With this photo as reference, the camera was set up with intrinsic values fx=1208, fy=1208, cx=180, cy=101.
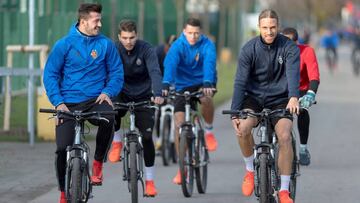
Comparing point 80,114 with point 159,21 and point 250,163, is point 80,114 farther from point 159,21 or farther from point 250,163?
point 159,21

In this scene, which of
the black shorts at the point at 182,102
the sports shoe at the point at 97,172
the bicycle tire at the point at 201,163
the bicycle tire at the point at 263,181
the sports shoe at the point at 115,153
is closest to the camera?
the bicycle tire at the point at 263,181

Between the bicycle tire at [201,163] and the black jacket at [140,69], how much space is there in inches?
44.2

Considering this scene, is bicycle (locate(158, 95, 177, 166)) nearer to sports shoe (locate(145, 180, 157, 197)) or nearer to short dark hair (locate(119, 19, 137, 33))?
sports shoe (locate(145, 180, 157, 197))

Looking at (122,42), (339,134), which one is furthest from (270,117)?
(339,134)

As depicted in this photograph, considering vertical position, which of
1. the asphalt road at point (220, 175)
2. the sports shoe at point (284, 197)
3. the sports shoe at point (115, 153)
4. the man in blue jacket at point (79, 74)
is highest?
the man in blue jacket at point (79, 74)

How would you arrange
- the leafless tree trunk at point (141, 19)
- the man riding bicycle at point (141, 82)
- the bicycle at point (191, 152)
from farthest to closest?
the leafless tree trunk at point (141, 19) < the bicycle at point (191, 152) < the man riding bicycle at point (141, 82)

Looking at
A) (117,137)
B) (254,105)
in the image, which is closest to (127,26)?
(117,137)

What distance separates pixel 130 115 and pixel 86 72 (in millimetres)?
1323

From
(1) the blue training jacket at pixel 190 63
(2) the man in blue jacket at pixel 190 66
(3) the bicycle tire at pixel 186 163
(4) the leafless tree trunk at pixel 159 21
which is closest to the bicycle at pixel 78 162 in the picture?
(3) the bicycle tire at pixel 186 163

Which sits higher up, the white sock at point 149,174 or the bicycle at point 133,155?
the bicycle at point 133,155

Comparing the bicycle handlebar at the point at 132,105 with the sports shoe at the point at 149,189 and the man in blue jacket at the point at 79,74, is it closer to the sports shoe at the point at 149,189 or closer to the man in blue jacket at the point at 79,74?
the sports shoe at the point at 149,189

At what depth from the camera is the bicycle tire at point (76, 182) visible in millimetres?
9312

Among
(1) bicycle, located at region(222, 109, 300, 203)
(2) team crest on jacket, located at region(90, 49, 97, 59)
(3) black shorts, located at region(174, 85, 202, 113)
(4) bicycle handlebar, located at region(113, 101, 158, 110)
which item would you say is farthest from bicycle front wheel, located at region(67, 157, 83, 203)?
(3) black shorts, located at region(174, 85, 202, 113)

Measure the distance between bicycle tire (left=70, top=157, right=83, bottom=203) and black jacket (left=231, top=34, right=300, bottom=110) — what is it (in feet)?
4.62
